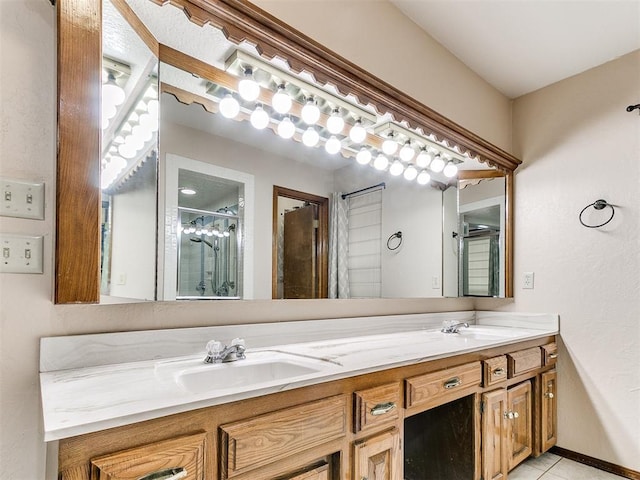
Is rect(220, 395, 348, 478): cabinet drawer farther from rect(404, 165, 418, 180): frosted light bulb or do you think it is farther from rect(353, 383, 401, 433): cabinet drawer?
rect(404, 165, 418, 180): frosted light bulb

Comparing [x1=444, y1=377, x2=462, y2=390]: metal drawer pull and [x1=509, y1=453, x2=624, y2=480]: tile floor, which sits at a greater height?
[x1=444, y1=377, x2=462, y2=390]: metal drawer pull

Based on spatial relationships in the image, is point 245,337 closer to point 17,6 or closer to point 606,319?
point 17,6

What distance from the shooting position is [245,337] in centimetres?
153

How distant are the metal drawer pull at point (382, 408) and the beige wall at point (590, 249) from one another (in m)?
1.69

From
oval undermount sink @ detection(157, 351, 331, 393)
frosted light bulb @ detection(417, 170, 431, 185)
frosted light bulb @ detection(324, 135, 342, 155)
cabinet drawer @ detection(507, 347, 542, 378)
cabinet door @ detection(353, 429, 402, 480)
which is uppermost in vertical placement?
frosted light bulb @ detection(324, 135, 342, 155)

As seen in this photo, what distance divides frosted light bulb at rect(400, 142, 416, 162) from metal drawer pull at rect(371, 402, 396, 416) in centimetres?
147

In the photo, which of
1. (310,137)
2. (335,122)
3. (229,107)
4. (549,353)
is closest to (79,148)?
(229,107)

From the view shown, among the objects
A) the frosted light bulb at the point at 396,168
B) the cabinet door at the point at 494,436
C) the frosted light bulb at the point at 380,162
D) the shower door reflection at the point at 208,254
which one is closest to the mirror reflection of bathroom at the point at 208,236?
the shower door reflection at the point at 208,254

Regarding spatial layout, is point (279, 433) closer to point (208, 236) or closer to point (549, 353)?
point (208, 236)

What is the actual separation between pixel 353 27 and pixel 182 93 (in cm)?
82

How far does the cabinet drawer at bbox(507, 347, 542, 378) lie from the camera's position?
1920mm

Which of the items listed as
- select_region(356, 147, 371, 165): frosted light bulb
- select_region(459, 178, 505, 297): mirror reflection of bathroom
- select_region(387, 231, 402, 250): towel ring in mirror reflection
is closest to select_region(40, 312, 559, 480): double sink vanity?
select_region(387, 231, 402, 250): towel ring in mirror reflection

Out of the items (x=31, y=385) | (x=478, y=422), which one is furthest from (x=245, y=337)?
(x=478, y=422)

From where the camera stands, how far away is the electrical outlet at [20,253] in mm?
994
